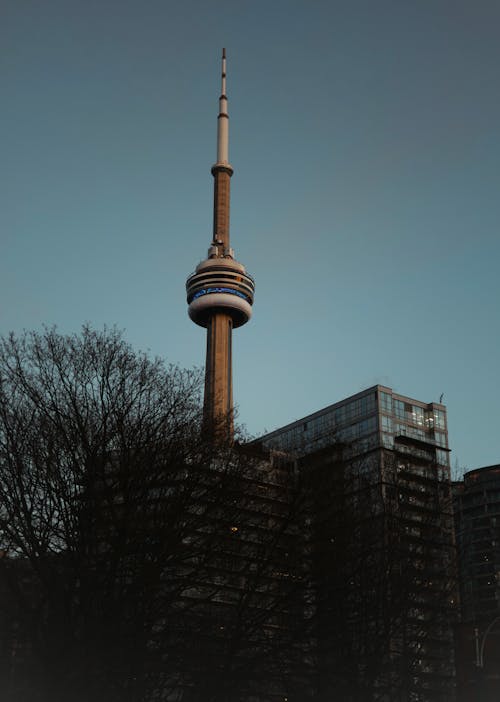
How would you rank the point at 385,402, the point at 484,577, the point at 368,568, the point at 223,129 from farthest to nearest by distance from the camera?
the point at 223,129
the point at 484,577
the point at 385,402
the point at 368,568

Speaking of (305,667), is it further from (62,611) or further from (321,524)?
(62,611)

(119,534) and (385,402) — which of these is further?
(385,402)

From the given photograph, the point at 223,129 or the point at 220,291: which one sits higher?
the point at 223,129

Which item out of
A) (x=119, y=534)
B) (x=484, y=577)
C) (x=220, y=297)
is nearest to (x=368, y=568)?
(x=119, y=534)

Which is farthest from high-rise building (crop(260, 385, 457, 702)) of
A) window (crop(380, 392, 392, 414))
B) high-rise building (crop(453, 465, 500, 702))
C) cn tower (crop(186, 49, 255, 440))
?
cn tower (crop(186, 49, 255, 440))

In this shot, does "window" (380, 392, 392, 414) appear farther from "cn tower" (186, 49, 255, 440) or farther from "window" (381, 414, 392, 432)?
"cn tower" (186, 49, 255, 440)

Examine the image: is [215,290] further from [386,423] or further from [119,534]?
[119,534]

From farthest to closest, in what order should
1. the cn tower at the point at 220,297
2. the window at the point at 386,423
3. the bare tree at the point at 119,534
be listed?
the cn tower at the point at 220,297
the window at the point at 386,423
the bare tree at the point at 119,534

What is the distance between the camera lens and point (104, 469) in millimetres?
28562

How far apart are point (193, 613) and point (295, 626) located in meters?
4.95

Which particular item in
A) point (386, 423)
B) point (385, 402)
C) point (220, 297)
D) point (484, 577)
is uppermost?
point (220, 297)

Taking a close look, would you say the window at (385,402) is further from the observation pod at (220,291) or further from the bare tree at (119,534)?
the bare tree at (119,534)

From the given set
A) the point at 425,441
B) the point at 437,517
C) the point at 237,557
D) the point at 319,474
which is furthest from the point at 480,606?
the point at 237,557

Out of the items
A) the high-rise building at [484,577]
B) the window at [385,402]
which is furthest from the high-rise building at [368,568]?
the window at [385,402]
